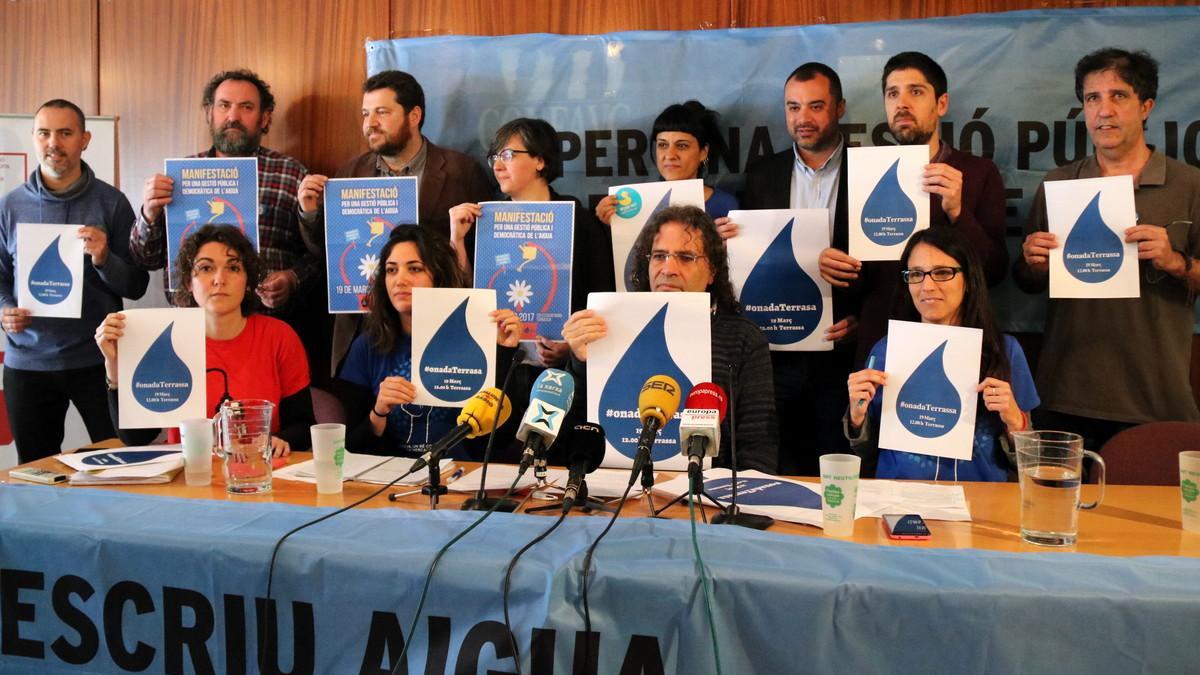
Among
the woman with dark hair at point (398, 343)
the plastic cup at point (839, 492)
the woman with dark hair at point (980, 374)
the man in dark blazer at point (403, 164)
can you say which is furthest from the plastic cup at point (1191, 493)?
the man in dark blazer at point (403, 164)

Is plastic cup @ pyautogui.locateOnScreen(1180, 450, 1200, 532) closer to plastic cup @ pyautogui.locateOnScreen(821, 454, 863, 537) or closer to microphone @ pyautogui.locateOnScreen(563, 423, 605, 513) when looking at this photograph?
plastic cup @ pyautogui.locateOnScreen(821, 454, 863, 537)

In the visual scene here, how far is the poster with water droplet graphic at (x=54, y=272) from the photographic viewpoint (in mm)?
3635

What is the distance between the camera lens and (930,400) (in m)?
2.38

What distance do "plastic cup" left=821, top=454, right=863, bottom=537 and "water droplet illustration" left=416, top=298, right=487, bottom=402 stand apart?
1.09 m

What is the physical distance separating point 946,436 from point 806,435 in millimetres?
1355

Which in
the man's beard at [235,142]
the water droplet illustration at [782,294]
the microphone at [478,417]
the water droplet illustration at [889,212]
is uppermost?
the man's beard at [235,142]

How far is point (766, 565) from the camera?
1.53 metres

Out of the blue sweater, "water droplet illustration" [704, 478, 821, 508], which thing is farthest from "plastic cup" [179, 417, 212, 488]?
the blue sweater

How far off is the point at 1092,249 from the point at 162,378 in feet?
9.02

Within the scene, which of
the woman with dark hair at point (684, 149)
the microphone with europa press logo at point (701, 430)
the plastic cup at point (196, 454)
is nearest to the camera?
the microphone with europa press logo at point (701, 430)

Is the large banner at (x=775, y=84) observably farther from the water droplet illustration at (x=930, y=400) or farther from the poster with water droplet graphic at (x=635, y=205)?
the water droplet illustration at (x=930, y=400)

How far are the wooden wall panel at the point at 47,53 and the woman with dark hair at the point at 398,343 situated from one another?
2908 mm

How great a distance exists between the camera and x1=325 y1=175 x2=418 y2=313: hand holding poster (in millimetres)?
3568

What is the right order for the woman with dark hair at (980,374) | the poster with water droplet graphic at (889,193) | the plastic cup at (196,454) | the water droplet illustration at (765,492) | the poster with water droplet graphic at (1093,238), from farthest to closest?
the poster with water droplet graphic at (889,193) → the poster with water droplet graphic at (1093,238) → the woman with dark hair at (980,374) → the plastic cup at (196,454) → the water droplet illustration at (765,492)
